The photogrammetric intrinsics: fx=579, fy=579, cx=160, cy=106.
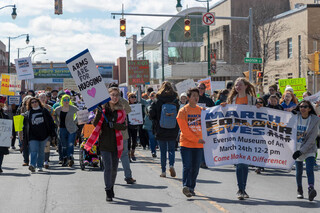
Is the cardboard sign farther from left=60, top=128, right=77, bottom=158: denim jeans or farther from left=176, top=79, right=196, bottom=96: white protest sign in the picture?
left=60, top=128, right=77, bottom=158: denim jeans

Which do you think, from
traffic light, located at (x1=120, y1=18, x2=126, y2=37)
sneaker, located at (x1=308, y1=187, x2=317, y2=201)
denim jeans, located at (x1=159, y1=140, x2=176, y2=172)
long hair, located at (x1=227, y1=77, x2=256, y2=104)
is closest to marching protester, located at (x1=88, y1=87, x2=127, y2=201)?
long hair, located at (x1=227, y1=77, x2=256, y2=104)

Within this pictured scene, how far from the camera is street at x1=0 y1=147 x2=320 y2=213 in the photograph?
857cm

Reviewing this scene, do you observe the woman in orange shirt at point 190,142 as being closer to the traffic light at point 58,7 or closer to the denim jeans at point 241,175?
the denim jeans at point 241,175

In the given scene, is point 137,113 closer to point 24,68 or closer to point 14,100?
point 14,100

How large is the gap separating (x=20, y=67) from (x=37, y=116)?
16914 millimetres

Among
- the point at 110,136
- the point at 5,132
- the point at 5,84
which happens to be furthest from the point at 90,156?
the point at 5,84

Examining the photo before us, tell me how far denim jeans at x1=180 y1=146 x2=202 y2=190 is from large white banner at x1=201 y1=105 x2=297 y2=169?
182mm

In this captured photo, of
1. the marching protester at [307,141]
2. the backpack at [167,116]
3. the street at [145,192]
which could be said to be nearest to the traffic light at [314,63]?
the street at [145,192]

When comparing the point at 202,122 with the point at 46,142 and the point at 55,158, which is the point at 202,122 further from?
the point at 55,158

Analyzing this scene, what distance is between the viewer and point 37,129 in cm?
1312

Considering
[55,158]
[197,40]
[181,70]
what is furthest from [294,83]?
[197,40]

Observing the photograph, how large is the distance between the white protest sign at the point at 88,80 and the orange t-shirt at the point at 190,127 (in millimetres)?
1266

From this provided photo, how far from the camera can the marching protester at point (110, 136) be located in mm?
9148

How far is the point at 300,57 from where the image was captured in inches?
1783
